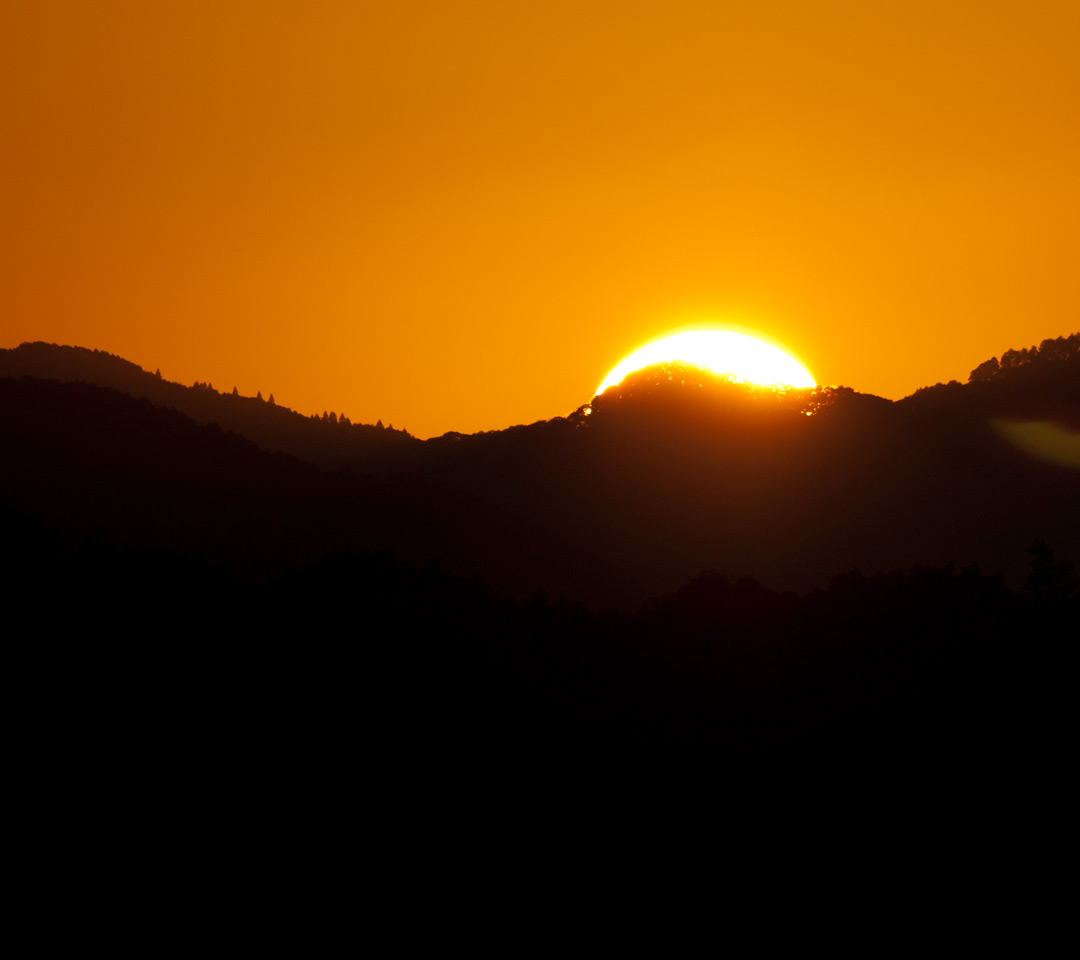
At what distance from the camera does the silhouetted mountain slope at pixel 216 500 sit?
92.2 metres

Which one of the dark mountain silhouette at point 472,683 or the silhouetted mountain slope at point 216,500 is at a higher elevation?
the silhouetted mountain slope at point 216,500

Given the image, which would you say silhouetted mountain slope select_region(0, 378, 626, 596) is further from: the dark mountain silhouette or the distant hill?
the dark mountain silhouette

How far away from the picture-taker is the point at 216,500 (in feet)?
338

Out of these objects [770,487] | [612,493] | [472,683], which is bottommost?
[472,683]

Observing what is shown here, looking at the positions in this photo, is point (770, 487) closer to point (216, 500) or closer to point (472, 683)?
point (216, 500)

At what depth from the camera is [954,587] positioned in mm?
55094

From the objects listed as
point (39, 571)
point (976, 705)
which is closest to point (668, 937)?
point (976, 705)

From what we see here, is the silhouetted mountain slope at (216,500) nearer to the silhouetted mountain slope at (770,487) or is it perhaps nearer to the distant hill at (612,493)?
the distant hill at (612,493)

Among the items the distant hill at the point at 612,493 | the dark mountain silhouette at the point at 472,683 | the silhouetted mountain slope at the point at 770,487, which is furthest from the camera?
the silhouetted mountain slope at the point at 770,487

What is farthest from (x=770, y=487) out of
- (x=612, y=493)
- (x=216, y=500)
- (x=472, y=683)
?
(x=472, y=683)

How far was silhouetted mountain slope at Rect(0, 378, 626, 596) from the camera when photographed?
92188mm

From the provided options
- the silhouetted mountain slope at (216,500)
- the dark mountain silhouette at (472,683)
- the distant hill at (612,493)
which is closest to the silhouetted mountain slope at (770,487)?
the distant hill at (612,493)

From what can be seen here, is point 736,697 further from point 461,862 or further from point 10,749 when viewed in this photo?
point 10,749

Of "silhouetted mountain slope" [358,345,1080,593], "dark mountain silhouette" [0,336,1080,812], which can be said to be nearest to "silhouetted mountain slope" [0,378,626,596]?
"dark mountain silhouette" [0,336,1080,812]
